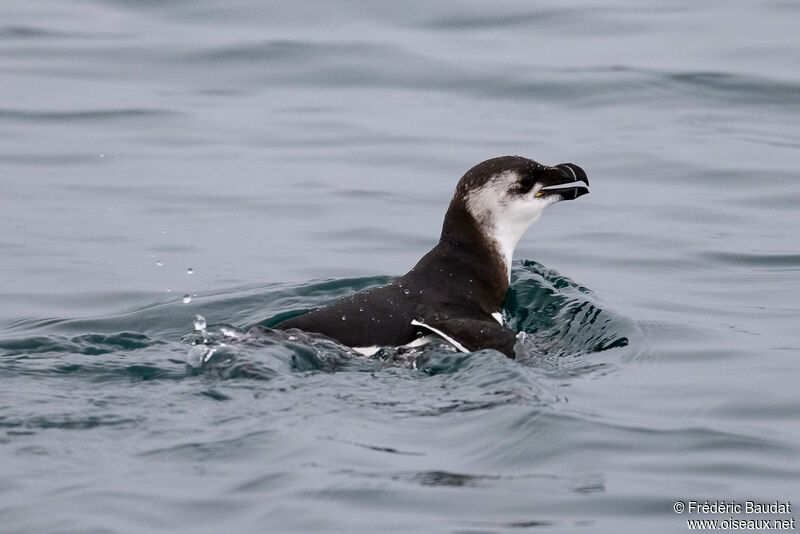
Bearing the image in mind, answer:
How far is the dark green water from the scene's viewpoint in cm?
607

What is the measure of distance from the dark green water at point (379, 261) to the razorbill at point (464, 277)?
25 centimetres

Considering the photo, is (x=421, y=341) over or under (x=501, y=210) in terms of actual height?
under

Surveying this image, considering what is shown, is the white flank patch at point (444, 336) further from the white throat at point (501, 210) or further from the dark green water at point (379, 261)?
the white throat at point (501, 210)

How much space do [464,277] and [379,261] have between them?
2.46 meters

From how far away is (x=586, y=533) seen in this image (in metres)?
5.61

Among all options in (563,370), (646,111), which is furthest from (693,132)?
(563,370)

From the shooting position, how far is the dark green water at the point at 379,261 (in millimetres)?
6074

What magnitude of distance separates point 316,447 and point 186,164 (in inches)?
314

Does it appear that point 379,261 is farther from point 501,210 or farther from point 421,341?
point 421,341

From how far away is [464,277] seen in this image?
29.1 ft

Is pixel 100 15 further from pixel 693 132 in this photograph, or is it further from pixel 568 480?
pixel 568 480

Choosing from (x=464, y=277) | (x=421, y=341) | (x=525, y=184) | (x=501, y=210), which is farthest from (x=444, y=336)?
(x=525, y=184)

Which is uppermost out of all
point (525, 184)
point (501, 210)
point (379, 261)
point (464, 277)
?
point (525, 184)

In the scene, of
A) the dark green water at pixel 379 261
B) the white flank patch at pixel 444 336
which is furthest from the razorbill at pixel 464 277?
the dark green water at pixel 379 261
